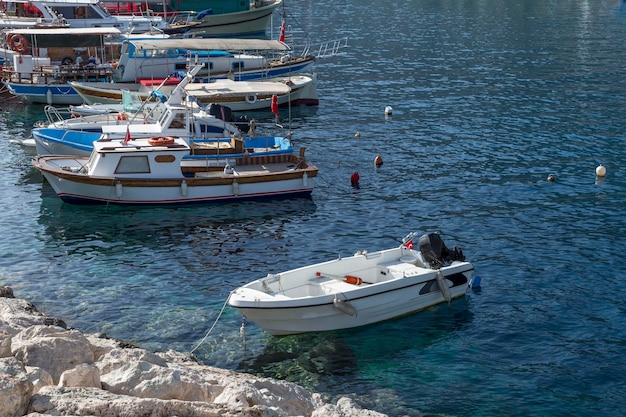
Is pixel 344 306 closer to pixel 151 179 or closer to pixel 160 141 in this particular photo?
pixel 151 179

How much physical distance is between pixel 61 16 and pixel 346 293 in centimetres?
5395

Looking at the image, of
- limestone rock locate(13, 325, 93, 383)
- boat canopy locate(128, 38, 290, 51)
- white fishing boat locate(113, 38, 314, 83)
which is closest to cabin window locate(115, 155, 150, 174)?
boat canopy locate(128, 38, 290, 51)

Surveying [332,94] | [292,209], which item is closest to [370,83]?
[332,94]

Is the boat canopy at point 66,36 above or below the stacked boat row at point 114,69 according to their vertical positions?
above

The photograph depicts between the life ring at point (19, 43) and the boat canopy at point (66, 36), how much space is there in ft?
1.30

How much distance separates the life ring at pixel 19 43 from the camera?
63.8m

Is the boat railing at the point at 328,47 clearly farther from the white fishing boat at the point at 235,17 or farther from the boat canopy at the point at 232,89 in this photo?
the boat canopy at the point at 232,89

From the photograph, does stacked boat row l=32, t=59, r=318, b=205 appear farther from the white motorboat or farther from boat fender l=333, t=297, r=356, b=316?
boat fender l=333, t=297, r=356, b=316

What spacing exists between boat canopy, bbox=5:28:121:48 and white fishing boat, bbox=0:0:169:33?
7.97 m

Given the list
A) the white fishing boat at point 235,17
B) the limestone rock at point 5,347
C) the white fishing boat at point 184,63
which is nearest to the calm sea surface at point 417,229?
the white fishing boat at point 184,63

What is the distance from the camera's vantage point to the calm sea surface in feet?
86.5

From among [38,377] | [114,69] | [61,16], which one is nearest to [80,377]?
[38,377]

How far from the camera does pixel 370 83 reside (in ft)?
230

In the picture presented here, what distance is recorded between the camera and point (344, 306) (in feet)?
91.8
